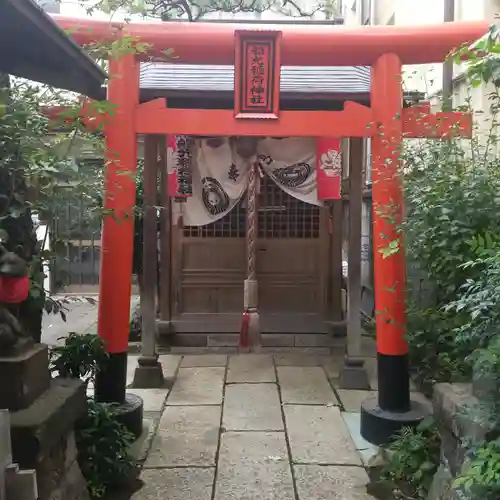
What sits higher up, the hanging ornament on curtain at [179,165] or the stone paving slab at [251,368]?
the hanging ornament on curtain at [179,165]

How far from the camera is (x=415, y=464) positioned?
4785mm

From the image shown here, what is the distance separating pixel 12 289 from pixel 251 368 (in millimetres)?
5840

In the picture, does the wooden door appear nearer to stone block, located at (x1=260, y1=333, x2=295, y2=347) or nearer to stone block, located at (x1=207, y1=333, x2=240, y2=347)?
stone block, located at (x1=207, y1=333, x2=240, y2=347)

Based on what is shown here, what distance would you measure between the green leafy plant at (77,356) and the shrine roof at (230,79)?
353 centimetres

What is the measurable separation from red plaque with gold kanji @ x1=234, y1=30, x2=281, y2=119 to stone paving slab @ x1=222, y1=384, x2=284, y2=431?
132 inches

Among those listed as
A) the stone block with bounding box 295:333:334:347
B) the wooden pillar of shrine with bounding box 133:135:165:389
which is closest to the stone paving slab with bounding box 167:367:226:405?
the wooden pillar of shrine with bounding box 133:135:165:389

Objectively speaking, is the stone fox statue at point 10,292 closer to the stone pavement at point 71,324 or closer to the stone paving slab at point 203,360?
the stone paving slab at point 203,360

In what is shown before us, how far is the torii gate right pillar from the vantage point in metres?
5.78

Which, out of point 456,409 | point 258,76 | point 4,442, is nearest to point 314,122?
point 258,76

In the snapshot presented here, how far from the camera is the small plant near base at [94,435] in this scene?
4609mm

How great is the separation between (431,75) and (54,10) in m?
6.27

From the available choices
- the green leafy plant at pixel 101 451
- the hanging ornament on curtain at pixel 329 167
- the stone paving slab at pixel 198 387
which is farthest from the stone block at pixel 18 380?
the hanging ornament on curtain at pixel 329 167

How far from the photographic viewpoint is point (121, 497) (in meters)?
4.77

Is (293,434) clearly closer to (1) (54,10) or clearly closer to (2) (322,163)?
(2) (322,163)
